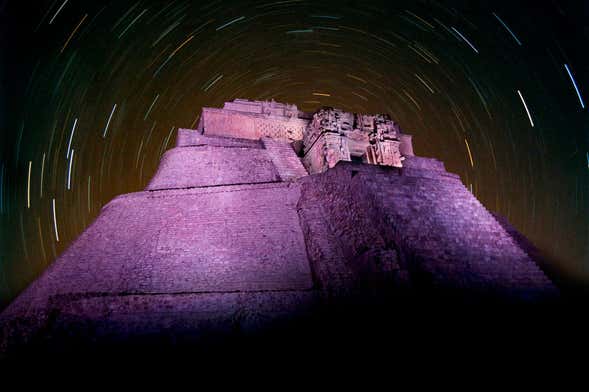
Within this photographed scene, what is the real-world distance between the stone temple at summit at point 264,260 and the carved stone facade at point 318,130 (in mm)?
5288

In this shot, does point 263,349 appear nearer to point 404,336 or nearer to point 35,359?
point 404,336

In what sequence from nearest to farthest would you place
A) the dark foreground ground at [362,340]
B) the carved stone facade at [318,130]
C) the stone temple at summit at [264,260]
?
the dark foreground ground at [362,340] < the stone temple at summit at [264,260] < the carved stone facade at [318,130]

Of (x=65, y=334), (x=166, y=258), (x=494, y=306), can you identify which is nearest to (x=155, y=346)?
(x=65, y=334)

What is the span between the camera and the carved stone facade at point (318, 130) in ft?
57.2

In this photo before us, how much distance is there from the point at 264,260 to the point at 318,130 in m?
10.1

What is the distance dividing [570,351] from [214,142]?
642 inches

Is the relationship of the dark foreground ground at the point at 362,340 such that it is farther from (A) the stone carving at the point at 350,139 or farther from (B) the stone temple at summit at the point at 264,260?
(A) the stone carving at the point at 350,139

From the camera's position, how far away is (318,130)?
17.8m

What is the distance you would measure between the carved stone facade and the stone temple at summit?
5.29 meters

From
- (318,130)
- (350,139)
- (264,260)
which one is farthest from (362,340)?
(350,139)

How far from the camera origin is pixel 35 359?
6.66 meters

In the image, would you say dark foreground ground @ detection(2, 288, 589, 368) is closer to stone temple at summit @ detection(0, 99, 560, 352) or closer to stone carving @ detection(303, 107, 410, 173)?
stone temple at summit @ detection(0, 99, 560, 352)

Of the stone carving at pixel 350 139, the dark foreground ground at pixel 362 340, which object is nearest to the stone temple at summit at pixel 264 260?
the dark foreground ground at pixel 362 340

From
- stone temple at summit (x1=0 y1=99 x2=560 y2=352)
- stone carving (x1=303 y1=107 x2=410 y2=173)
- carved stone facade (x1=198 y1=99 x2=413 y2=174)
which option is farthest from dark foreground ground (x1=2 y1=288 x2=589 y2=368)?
stone carving (x1=303 y1=107 x2=410 y2=173)
